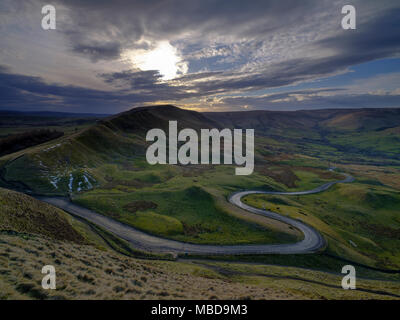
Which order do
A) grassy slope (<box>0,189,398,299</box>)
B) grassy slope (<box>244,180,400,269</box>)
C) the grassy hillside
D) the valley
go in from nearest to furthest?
1. grassy slope (<box>0,189,398,299</box>)
2. the grassy hillside
3. the valley
4. grassy slope (<box>244,180,400,269</box>)

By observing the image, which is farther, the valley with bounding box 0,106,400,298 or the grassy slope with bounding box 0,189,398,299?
the valley with bounding box 0,106,400,298

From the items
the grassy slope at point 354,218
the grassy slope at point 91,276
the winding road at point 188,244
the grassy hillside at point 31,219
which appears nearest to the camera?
the grassy slope at point 91,276

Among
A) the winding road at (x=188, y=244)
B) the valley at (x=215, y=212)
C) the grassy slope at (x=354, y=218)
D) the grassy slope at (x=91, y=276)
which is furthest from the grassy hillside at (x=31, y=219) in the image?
the grassy slope at (x=354, y=218)

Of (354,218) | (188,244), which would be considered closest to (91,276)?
(188,244)

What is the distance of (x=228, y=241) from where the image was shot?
58812mm

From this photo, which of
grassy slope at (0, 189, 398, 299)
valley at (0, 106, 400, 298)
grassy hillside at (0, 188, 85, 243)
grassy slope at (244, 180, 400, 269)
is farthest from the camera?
grassy slope at (244, 180, 400, 269)

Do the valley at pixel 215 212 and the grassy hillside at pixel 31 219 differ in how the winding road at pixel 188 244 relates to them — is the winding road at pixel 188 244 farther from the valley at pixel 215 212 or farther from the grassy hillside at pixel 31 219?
the grassy hillside at pixel 31 219

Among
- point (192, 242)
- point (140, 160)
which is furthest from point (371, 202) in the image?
point (140, 160)

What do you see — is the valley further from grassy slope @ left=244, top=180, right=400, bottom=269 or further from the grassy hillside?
the grassy hillside

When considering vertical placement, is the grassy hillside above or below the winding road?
above

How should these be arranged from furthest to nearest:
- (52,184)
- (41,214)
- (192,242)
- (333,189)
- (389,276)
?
(333,189), (52,184), (192,242), (389,276), (41,214)

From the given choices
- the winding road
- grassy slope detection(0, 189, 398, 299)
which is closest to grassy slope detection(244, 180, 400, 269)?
the winding road
